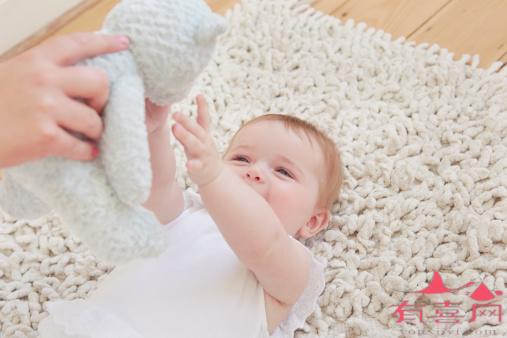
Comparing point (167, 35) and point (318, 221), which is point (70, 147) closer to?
point (167, 35)

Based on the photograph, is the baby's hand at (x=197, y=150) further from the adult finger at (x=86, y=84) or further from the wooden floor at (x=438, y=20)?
the wooden floor at (x=438, y=20)

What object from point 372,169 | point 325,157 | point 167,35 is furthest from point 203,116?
point 372,169

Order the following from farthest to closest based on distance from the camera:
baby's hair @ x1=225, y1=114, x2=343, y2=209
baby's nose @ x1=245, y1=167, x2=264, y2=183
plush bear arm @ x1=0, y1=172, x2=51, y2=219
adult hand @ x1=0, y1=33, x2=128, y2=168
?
baby's hair @ x1=225, y1=114, x2=343, y2=209 → baby's nose @ x1=245, y1=167, x2=264, y2=183 → plush bear arm @ x1=0, y1=172, x2=51, y2=219 → adult hand @ x1=0, y1=33, x2=128, y2=168

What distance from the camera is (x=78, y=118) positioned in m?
0.60

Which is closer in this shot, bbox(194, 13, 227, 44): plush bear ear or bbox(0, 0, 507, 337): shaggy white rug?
bbox(194, 13, 227, 44): plush bear ear

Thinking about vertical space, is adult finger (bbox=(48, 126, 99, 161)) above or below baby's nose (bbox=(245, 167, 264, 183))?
below

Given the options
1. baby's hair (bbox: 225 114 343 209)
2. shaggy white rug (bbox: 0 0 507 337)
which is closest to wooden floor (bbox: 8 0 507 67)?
shaggy white rug (bbox: 0 0 507 337)

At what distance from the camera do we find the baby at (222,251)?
844 millimetres

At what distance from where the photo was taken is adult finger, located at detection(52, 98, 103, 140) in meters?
0.59

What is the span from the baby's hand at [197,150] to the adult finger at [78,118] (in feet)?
0.48

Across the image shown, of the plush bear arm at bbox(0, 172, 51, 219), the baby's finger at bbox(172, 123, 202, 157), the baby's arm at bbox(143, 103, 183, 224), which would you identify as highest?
the baby's finger at bbox(172, 123, 202, 157)

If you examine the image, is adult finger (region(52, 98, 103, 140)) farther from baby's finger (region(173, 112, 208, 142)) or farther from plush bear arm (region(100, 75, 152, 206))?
baby's finger (region(173, 112, 208, 142))

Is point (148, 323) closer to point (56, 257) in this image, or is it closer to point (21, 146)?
point (56, 257)

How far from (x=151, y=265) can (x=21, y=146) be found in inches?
16.3
